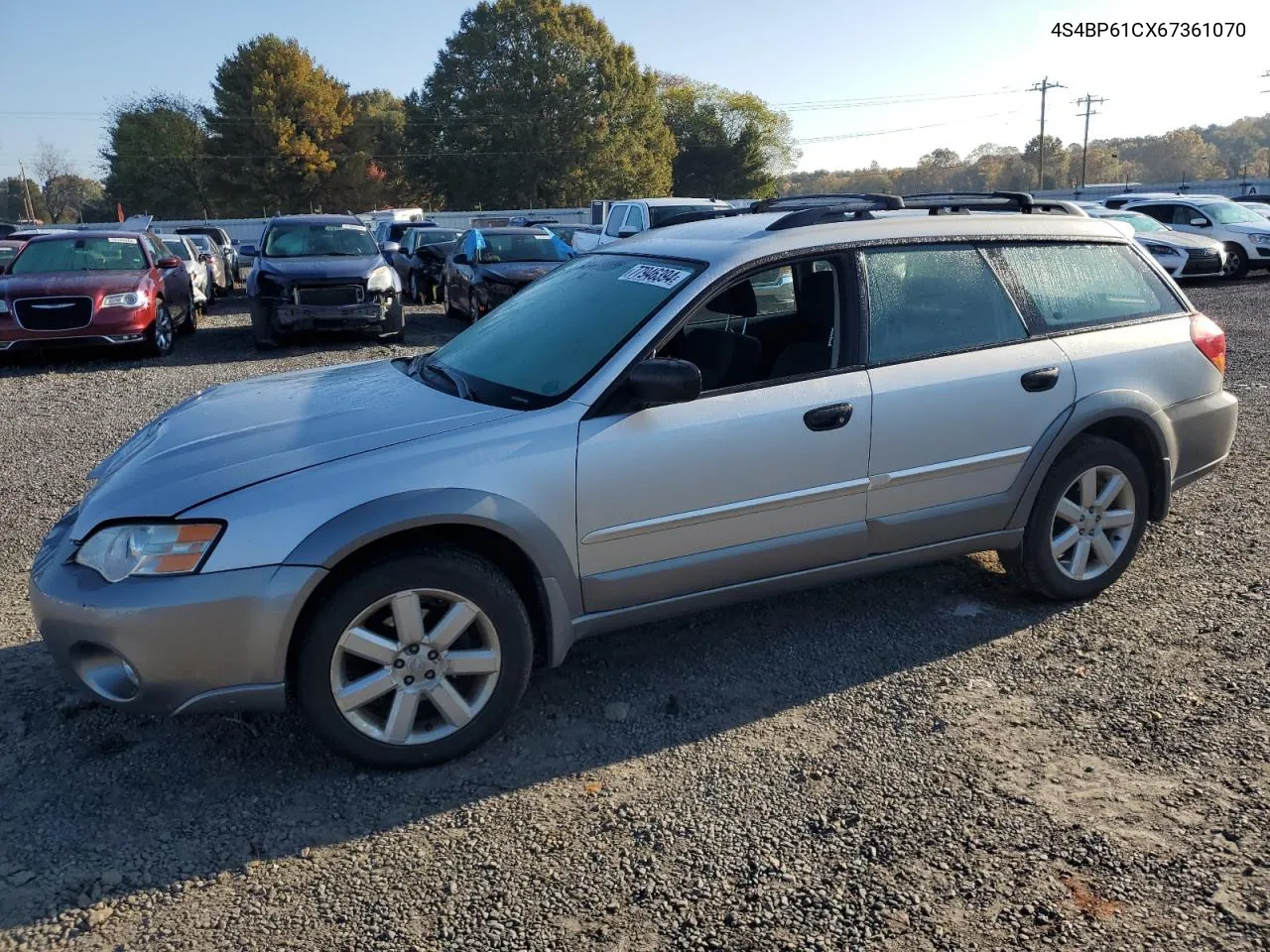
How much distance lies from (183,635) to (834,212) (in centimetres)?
293

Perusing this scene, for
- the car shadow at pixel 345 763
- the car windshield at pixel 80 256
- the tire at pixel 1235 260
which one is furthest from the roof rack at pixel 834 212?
the tire at pixel 1235 260

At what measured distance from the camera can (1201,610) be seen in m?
4.34

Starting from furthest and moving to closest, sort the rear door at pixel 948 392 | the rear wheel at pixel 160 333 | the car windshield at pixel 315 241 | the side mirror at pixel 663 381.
Result: the car windshield at pixel 315 241 < the rear wheel at pixel 160 333 < the rear door at pixel 948 392 < the side mirror at pixel 663 381

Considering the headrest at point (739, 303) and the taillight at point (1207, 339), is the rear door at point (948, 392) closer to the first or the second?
the headrest at point (739, 303)

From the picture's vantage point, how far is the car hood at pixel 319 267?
1230 cm

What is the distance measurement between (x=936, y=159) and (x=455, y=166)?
64.5m

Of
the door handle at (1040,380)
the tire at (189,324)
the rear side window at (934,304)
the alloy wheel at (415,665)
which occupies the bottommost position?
the alloy wheel at (415,665)

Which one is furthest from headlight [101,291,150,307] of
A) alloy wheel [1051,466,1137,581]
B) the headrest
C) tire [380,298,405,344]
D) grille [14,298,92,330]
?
alloy wheel [1051,466,1137,581]

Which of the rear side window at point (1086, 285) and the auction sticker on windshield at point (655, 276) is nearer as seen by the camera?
the auction sticker on windshield at point (655, 276)

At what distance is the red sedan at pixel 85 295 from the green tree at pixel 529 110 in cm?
4855

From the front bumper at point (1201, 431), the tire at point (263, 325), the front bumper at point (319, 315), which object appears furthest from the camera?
the tire at point (263, 325)

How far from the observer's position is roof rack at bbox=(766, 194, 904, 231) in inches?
157

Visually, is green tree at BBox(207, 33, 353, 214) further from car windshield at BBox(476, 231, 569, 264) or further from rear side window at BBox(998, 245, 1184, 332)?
rear side window at BBox(998, 245, 1184, 332)

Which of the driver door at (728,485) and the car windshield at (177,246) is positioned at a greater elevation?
the car windshield at (177,246)
